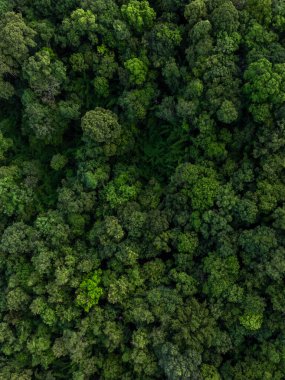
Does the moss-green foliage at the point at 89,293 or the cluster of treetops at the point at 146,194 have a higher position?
the cluster of treetops at the point at 146,194

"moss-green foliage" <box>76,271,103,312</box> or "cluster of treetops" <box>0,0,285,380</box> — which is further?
"moss-green foliage" <box>76,271,103,312</box>

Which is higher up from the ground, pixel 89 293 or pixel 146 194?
pixel 146 194

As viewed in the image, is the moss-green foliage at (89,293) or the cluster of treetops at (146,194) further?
the moss-green foliage at (89,293)

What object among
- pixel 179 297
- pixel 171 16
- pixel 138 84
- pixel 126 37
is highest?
pixel 171 16

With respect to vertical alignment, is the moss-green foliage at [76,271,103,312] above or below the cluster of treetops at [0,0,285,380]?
below

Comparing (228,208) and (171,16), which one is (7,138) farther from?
(228,208)

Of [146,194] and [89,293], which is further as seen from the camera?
[146,194]

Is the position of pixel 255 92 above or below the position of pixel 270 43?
below

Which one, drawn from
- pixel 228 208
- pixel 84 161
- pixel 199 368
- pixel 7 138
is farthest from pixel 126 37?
pixel 199 368
